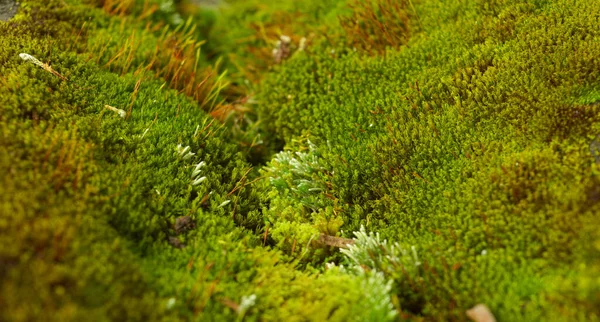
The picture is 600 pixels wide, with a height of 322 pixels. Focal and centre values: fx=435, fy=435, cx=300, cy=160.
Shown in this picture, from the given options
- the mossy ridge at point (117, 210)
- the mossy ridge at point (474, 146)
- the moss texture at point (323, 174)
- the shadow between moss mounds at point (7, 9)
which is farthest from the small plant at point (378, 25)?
the shadow between moss mounds at point (7, 9)

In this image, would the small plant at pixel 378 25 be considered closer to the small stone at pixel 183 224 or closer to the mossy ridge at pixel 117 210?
the mossy ridge at pixel 117 210

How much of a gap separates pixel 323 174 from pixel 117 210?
1.78 meters

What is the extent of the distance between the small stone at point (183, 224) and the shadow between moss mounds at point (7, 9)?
286cm

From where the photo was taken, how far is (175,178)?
3.57 metres

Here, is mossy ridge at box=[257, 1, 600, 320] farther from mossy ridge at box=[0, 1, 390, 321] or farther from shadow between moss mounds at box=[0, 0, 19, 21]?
shadow between moss mounds at box=[0, 0, 19, 21]

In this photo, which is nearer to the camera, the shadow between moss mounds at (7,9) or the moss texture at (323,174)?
the moss texture at (323,174)

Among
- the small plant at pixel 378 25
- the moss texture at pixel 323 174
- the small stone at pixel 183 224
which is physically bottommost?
the small stone at pixel 183 224

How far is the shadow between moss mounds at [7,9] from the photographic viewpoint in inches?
170

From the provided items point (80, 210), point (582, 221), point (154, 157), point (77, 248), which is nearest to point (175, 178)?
point (154, 157)

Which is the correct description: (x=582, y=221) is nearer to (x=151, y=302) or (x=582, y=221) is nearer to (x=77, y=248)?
(x=151, y=302)

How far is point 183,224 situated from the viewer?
329cm

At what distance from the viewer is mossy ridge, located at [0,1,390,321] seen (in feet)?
8.26

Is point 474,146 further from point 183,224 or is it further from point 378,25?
point 183,224

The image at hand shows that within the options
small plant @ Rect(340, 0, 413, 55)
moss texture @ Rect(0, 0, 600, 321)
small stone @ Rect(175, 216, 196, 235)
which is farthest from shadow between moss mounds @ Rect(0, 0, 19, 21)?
small plant @ Rect(340, 0, 413, 55)
